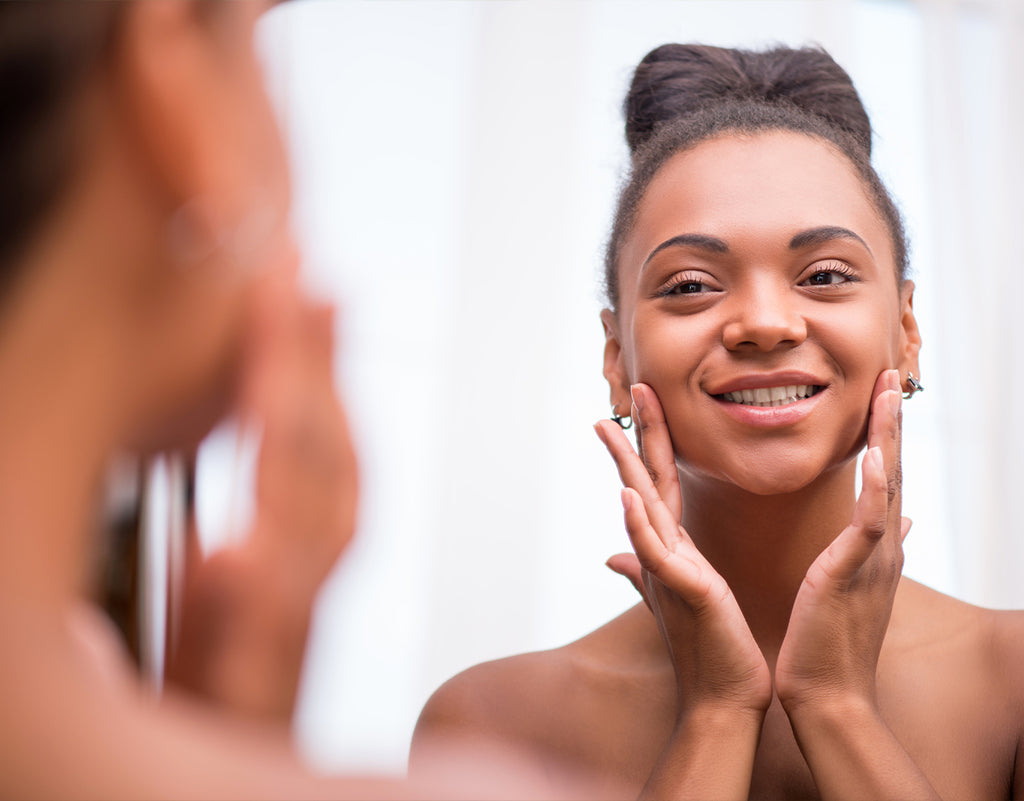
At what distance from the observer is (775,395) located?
1025 millimetres

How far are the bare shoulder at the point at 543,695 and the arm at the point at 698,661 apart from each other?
7.2 inches

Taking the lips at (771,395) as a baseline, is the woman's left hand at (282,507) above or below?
below

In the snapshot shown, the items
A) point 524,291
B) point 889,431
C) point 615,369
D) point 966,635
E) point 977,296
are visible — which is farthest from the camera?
point 977,296

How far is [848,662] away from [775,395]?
28cm

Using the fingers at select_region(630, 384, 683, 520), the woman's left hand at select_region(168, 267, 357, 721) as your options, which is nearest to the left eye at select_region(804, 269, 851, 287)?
the fingers at select_region(630, 384, 683, 520)

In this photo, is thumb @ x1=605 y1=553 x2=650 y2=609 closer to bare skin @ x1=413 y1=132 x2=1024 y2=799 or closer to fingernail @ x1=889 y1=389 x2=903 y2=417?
bare skin @ x1=413 y1=132 x2=1024 y2=799

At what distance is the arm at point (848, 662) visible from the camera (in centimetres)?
89

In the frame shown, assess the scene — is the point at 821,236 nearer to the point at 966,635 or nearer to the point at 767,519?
the point at 767,519

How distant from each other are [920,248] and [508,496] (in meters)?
1.02

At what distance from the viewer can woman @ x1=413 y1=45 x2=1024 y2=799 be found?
→ 95 centimetres

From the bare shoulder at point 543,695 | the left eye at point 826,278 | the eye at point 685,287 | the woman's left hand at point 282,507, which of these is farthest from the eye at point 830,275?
the woman's left hand at point 282,507

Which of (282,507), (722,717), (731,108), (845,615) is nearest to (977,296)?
(731,108)

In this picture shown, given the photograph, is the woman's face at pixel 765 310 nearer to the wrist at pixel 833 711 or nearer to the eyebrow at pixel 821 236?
the eyebrow at pixel 821 236

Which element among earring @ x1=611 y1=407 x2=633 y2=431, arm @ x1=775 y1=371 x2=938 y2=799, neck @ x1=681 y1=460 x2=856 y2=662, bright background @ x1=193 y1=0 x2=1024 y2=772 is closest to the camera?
arm @ x1=775 y1=371 x2=938 y2=799
